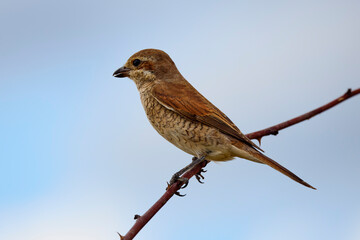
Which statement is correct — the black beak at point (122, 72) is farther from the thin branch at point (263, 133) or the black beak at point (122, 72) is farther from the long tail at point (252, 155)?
the thin branch at point (263, 133)

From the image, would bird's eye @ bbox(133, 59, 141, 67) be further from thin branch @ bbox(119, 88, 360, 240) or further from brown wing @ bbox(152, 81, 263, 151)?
thin branch @ bbox(119, 88, 360, 240)

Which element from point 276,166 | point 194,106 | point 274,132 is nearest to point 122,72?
point 194,106

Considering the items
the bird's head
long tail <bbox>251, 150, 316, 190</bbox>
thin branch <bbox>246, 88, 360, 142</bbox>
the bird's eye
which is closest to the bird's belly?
long tail <bbox>251, 150, 316, 190</bbox>

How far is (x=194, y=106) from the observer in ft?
16.4

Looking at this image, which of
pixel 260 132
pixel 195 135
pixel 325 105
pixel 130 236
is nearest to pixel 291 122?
pixel 325 105

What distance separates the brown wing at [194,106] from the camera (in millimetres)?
4797

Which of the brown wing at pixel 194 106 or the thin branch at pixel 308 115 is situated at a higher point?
the brown wing at pixel 194 106

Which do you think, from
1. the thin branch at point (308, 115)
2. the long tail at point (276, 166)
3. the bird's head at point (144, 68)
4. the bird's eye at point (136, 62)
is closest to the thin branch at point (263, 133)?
the thin branch at point (308, 115)

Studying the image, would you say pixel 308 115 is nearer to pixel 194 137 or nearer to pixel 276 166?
pixel 276 166

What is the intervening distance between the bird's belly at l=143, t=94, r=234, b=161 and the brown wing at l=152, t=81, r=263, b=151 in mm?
62

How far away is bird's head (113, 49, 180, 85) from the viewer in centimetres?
570

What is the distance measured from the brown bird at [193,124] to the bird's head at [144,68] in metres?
0.10

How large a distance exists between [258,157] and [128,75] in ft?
7.03

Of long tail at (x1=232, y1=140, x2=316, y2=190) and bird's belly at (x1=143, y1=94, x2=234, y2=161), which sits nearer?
long tail at (x1=232, y1=140, x2=316, y2=190)
